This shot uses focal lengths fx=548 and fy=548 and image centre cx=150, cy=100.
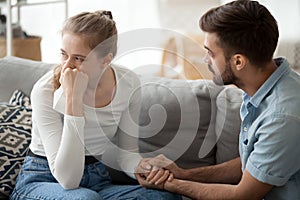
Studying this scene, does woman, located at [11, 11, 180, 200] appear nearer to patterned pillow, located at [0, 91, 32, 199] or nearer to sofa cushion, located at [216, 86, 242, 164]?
patterned pillow, located at [0, 91, 32, 199]

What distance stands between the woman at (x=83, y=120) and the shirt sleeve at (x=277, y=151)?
0.37 meters

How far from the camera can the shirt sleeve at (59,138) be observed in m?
1.70

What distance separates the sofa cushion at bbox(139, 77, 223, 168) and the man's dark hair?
1.31ft

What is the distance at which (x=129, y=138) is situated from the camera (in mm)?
1928

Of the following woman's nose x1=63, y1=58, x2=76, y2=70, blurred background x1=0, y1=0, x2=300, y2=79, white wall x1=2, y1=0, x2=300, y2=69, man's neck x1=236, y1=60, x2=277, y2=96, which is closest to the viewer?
man's neck x1=236, y1=60, x2=277, y2=96

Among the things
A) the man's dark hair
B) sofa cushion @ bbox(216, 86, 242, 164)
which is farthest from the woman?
the man's dark hair

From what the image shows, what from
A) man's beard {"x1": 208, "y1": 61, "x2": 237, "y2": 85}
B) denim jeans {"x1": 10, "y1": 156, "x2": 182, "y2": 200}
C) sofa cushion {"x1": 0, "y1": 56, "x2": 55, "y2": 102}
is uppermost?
man's beard {"x1": 208, "y1": 61, "x2": 237, "y2": 85}

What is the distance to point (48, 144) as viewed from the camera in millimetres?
1740

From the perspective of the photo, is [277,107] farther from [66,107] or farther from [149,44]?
[66,107]

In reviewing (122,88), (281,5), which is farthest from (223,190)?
(281,5)

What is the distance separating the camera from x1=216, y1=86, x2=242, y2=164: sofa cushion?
6.37 feet

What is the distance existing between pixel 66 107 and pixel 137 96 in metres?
0.33

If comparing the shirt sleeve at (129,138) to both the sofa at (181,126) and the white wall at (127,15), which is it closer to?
the sofa at (181,126)

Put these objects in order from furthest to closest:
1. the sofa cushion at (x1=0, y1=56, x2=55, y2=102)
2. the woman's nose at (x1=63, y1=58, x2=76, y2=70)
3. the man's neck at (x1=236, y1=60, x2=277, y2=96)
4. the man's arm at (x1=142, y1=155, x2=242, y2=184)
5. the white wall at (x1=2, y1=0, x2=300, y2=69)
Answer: the white wall at (x1=2, y1=0, x2=300, y2=69) < the sofa cushion at (x1=0, y1=56, x2=55, y2=102) < the man's arm at (x1=142, y1=155, x2=242, y2=184) < the woman's nose at (x1=63, y1=58, x2=76, y2=70) < the man's neck at (x1=236, y1=60, x2=277, y2=96)
